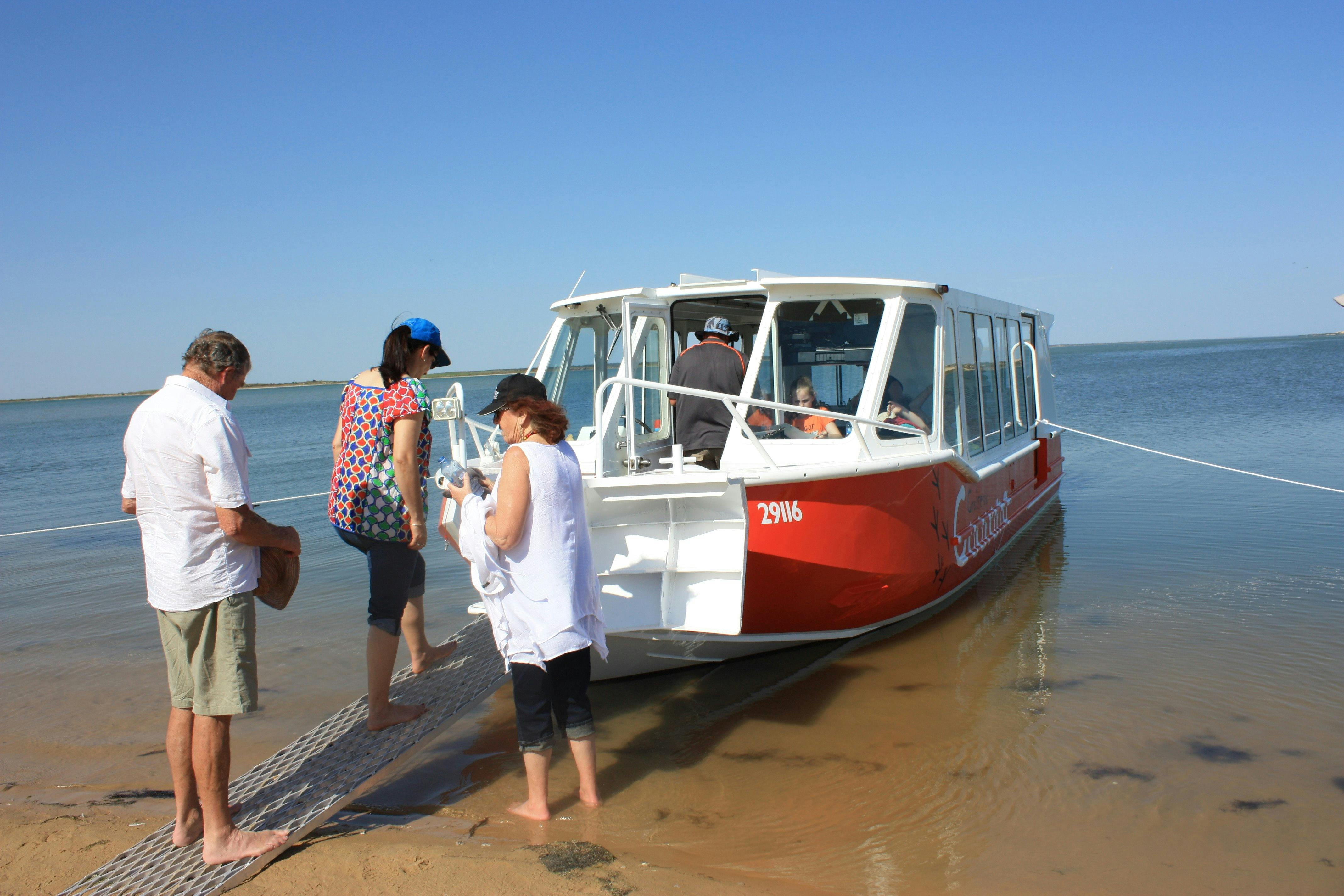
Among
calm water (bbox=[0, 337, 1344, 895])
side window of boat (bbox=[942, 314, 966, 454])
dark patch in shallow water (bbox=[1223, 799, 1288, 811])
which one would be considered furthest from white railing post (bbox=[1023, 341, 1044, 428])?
dark patch in shallow water (bbox=[1223, 799, 1288, 811])

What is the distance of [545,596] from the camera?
10.6 ft

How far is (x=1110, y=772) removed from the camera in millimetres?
4016

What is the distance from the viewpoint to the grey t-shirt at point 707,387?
17.8 feet

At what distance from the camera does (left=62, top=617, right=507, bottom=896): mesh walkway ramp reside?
299cm

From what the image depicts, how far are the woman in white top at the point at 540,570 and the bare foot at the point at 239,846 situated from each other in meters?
0.96

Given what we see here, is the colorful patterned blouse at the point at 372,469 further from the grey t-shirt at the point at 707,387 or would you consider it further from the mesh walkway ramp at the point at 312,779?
the grey t-shirt at the point at 707,387

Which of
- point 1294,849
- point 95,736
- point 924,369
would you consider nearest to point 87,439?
point 95,736

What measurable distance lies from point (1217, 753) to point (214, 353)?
479 centimetres

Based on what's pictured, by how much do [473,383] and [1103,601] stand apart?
264 feet

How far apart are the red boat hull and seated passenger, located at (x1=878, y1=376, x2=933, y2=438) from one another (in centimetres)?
36

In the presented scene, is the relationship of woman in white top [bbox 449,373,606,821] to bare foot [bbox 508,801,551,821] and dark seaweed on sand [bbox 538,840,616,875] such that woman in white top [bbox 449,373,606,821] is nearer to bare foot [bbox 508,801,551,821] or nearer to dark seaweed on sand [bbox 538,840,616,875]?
bare foot [bbox 508,801,551,821]

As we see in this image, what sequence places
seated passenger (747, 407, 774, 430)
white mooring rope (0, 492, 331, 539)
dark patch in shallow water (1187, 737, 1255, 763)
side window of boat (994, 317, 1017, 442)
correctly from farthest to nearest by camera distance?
white mooring rope (0, 492, 331, 539)
side window of boat (994, 317, 1017, 442)
seated passenger (747, 407, 774, 430)
dark patch in shallow water (1187, 737, 1255, 763)

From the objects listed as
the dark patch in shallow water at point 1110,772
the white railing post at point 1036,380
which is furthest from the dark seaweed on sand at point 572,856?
the white railing post at point 1036,380

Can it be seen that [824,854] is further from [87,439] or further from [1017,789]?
[87,439]
